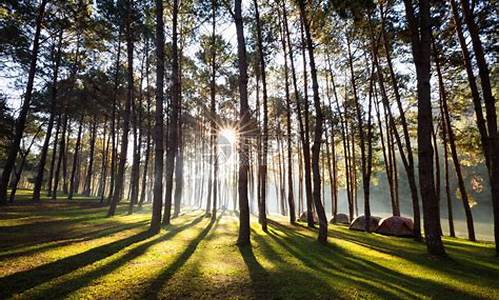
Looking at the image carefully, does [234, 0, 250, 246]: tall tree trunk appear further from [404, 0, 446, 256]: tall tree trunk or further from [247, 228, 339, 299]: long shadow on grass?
[404, 0, 446, 256]: tall tree trunk

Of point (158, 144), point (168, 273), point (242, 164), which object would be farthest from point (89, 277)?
point (158, 144)

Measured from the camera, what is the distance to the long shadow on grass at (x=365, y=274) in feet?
18.0

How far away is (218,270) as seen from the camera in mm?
6723

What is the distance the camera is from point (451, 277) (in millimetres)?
6684

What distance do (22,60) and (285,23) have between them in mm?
18080

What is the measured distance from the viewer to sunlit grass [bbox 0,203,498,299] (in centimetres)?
520

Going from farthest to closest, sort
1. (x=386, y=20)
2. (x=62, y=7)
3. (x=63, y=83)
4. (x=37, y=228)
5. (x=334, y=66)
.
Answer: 1. (x=63, y=83)
2. (x=334, y=66)
3. (x=62, y=7)
4. (x=386, y=20)
5. (x=37, y=228)

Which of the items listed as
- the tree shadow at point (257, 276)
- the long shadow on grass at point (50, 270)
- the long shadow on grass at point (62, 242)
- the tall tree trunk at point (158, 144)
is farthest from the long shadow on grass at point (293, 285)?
the tall tree trunk at point (158, 144)

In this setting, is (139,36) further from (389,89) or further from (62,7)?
(389,89)

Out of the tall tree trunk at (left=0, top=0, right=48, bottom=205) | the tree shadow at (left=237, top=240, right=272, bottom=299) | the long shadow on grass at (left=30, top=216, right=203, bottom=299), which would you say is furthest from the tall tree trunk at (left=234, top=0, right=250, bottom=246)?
the tall tree trunk at (left=0, top=0, right=48, bottom=205)

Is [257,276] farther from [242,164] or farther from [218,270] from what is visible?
[242,164]

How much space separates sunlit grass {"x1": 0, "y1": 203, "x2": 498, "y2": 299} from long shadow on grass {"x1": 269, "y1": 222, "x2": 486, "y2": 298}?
2cm

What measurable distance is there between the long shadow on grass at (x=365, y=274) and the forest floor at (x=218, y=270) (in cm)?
2

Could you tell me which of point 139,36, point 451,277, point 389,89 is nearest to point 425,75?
point 451,277
